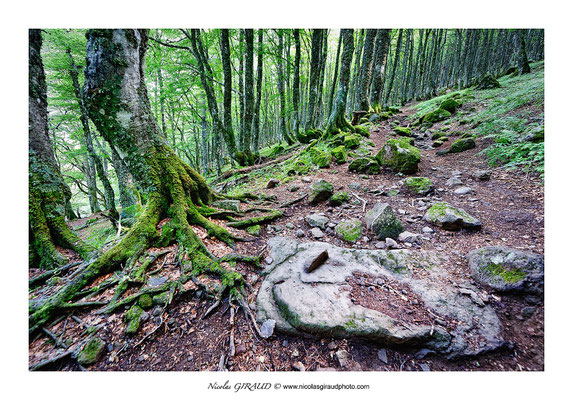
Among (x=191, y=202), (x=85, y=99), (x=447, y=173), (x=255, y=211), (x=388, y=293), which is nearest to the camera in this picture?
(x=388, y=293)

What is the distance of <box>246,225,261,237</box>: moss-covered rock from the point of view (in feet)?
12.4

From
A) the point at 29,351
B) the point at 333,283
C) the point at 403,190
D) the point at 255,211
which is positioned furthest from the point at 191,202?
the point at 403,190

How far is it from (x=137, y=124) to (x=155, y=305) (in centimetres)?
269

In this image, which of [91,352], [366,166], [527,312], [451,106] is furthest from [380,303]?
[451,106]

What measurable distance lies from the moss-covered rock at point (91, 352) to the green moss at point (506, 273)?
13.7 ft

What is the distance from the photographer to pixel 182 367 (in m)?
1.96

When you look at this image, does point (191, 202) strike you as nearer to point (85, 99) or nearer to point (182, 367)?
point (85, 99)

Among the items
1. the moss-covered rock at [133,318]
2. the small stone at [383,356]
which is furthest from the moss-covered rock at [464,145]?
the moss-covered rock at [133,318]

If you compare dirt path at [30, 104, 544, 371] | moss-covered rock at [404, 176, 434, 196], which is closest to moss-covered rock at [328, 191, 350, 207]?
dirt path at [30, 104, 544, 371]

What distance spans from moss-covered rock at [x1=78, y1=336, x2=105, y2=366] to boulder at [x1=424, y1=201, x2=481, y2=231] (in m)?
4.63

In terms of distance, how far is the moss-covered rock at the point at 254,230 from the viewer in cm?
378

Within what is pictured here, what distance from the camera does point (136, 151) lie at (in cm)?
323

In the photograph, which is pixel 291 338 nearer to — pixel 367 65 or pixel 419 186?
pixel 419 186

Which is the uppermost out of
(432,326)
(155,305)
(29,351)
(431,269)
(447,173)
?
(447,173)
